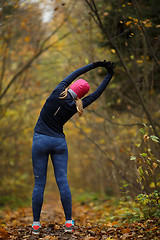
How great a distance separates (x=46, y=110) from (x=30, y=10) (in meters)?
6.13

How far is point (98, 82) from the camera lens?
8.15m

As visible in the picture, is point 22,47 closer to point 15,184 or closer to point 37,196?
point 15,184

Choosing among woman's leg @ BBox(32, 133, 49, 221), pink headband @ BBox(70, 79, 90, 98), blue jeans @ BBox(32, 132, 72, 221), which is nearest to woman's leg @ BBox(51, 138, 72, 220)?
blue jeans @ BBox(32, 132, 72, 221)

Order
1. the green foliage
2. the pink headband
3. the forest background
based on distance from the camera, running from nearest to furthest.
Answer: the pink headband, the green foliage, the forest background

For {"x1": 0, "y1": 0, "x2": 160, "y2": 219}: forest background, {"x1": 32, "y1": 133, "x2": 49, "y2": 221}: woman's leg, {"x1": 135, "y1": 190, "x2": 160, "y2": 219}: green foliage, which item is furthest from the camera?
{"x1": 0, "y1": 0, "x2": 160, "y2": 219}: forest background

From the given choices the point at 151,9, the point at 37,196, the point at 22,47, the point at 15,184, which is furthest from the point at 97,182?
the point at 37,196

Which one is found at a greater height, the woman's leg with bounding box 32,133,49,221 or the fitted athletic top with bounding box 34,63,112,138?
the fitted athletic top with bounding box 34,63,112,138

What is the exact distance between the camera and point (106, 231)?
13.2ft

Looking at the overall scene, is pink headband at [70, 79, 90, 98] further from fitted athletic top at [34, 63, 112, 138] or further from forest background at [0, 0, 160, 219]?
forest background at [0, 0, 160, 219]

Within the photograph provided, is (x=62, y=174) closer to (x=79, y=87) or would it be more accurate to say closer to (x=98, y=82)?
(x=79, y=87)

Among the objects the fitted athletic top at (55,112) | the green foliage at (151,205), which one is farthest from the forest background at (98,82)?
the fitted athletic top at (55,112)

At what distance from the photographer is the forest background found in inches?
195

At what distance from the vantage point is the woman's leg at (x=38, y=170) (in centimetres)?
370

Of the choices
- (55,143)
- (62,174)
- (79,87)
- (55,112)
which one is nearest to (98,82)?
(79,87)
